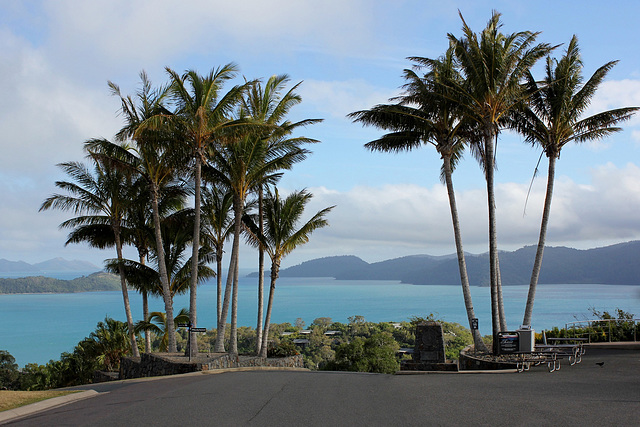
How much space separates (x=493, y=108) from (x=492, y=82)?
87cm

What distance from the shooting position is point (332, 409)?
24.9 ft

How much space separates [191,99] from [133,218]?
8829 mm

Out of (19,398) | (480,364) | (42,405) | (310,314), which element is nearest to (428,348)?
(480,364)

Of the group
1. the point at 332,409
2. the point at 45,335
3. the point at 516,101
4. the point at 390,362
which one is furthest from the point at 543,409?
the point at 45,335

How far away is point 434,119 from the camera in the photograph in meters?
19.1

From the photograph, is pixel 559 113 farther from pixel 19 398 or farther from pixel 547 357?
pixel 19 398

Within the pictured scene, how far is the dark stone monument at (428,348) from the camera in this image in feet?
42.8

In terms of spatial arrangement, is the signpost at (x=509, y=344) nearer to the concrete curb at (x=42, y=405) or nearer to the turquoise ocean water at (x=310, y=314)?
the concrete curb at (x=42, y=405)

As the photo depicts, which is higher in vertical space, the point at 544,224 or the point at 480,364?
the point at 544,224

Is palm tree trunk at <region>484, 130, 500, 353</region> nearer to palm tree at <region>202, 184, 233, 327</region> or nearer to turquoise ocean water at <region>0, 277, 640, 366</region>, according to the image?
palm tree at <region>202, 184, 233, 327</region>

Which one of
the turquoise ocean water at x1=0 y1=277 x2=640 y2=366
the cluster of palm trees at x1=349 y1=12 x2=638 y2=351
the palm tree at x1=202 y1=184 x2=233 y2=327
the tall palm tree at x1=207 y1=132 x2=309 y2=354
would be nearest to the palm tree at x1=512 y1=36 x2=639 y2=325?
the cluster of palm trees at x1=349 y1=12 x2=638 y2=351

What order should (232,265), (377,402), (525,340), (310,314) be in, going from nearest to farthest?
(377,402) → (525,340) → (232,265) → (310,314)

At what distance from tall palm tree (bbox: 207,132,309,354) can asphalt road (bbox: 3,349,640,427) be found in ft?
30.9

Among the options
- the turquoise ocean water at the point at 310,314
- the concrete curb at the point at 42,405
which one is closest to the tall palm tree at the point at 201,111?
the concrete curb at the point at 42,405
